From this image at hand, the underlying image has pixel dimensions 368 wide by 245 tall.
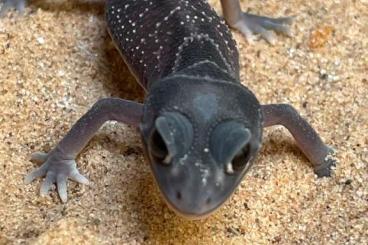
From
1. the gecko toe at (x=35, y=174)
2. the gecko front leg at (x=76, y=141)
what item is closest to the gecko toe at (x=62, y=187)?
the gecko front leg at (x=76, y=141)

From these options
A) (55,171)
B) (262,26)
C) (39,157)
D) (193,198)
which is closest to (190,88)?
(193,198)

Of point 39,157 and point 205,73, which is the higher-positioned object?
point 205,73

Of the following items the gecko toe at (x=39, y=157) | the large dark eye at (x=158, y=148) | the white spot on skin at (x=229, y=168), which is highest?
the large dark eye at (x=158, y=148)

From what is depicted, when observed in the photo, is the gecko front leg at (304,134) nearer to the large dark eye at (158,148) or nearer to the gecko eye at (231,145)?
the gecko eye at (231,145)

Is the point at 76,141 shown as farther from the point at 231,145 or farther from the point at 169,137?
the point at 231,145

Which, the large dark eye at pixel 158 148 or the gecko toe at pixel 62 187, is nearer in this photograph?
the large dark eye at pixel 158 148

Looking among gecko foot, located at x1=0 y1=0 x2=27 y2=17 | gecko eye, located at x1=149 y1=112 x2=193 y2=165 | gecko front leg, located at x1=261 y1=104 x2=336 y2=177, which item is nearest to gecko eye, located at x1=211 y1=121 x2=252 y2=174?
gecko eye, located at x1=149 y1=112 x2=193 y2=165

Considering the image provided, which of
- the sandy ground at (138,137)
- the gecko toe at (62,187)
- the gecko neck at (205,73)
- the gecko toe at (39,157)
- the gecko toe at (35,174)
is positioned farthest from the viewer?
the gecko toe at (39,157)

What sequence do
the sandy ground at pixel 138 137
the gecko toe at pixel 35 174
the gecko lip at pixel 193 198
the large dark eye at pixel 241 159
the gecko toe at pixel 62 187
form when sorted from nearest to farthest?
the gecko lip at pixel 193 198
the large dark eye at pixel 241 159
the sandy ground at pixel 138 137
the gecko toe at pixel 62 187
the gecko toe at pixel 35 174
